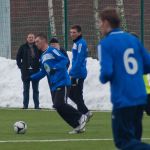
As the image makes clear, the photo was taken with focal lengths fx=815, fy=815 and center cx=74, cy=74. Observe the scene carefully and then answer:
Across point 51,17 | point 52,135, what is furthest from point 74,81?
point 51,17

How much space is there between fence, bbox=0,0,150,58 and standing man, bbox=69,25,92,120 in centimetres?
737

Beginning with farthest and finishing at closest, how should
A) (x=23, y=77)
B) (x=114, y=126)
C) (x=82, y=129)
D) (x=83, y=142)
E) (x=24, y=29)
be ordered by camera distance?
(x=24, y=29)
(x=23, y=77)
(x=82, y=129)
(x=83, y=142)
(x=114, y=126)

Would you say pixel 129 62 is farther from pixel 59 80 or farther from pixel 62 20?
pixel 62 20

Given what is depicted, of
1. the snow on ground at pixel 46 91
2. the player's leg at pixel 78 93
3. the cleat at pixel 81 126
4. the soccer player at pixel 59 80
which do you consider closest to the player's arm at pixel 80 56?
the player's leg at pixel 78 93

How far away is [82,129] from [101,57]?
5.98 meters

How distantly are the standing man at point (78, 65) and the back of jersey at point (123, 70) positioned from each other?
7.23 metres

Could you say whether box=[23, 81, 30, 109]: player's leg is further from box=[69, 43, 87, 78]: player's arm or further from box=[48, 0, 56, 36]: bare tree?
box=[69, 43, 87, 78]: player's arm

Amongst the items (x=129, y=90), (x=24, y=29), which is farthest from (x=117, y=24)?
(x=24, y=29)

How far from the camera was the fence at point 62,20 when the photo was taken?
25219 mm

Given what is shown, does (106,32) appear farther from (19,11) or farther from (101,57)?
(19,11)

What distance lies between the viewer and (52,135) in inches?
595

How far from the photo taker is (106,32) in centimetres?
990

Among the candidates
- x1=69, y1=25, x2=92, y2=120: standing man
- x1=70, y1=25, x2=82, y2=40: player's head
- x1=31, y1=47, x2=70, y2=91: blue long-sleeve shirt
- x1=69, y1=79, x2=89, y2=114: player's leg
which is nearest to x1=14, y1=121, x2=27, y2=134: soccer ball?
x1=31, y1=47, x2=70, y2=91: blue long-sleeve shirt

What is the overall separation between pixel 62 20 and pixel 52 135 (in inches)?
442
